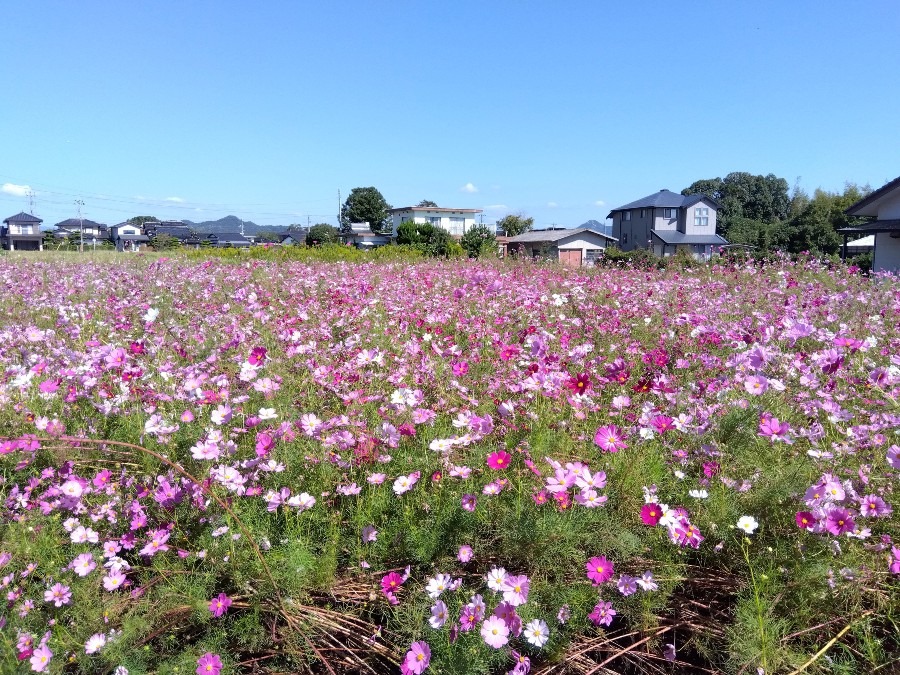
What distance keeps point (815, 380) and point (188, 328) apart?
11.9 ft

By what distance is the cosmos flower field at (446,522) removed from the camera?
149cm

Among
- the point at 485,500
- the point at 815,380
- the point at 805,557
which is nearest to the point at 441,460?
the point at 485,500

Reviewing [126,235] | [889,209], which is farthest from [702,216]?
[126,235]

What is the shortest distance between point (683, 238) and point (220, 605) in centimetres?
4632

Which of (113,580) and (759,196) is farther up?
(759,196)

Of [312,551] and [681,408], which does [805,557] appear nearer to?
[681,408]

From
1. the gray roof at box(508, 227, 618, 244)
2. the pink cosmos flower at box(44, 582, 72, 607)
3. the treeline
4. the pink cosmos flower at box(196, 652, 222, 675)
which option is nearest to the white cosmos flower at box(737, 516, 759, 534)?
the pink cosmos flower at box(196, 652, 222, 675)

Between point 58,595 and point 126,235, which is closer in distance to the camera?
point 58,595

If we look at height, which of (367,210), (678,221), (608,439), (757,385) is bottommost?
(608,439)

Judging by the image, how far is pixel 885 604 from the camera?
58.3 inches

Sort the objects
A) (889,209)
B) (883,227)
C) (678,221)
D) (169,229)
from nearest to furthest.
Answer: (883,227), (889,209), (678,221), (169,229)

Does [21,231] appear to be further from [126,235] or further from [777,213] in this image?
[777,213]

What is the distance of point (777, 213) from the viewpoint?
67.8 m

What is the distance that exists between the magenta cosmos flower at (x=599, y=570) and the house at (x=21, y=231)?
9229cm
